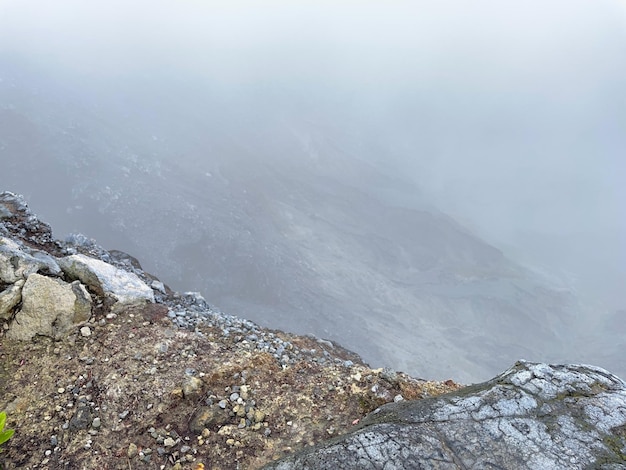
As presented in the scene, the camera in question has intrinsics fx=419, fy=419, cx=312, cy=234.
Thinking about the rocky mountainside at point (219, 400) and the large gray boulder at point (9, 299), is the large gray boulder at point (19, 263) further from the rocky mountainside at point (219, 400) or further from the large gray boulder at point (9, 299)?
the large gray boulder at point (9, 299)

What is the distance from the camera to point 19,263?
7.71m

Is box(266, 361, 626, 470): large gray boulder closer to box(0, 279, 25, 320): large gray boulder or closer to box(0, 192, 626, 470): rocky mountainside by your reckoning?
box(0, 192, 626, 470): rocky mountainside

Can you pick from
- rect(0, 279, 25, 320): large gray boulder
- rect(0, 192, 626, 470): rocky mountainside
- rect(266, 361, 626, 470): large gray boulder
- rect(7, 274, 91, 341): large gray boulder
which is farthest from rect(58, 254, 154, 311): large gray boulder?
rect(266, 361, 626, 470): large gray boulder

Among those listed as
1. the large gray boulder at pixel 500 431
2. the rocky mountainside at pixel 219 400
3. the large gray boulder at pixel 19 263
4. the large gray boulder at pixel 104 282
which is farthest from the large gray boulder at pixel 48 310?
the large gray boulder at pixel 500 431

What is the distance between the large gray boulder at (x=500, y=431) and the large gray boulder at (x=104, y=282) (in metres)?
5.16

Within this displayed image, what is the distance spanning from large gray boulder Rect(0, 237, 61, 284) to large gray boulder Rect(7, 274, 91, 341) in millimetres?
355

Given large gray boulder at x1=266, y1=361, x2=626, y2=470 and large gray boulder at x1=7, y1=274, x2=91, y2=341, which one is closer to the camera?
large gray boulder at x1=266, y1=361, x2=626, y2=470

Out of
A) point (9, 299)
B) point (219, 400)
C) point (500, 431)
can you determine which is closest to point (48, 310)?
point (9, 299)

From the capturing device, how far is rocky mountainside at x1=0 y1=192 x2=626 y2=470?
14.5ft

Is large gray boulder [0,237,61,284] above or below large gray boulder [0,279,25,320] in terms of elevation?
above

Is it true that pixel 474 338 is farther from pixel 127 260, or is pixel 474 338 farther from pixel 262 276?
pixel 127 260

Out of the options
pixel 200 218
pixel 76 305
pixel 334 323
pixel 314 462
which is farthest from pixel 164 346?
→ pixel 200 218

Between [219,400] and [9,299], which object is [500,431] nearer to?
[219,400]

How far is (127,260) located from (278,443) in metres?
8.78
